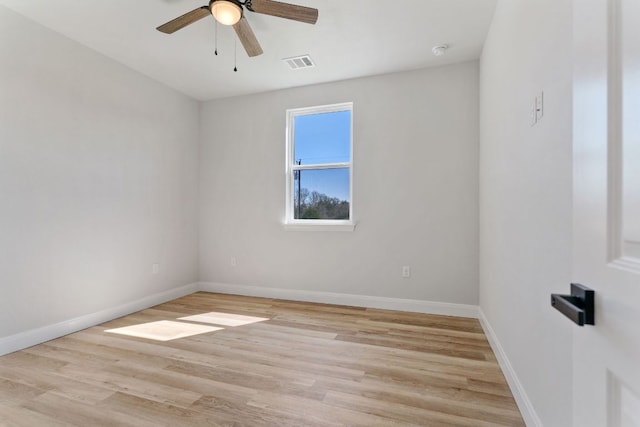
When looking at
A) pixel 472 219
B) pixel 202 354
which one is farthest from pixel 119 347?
pixel 472 219

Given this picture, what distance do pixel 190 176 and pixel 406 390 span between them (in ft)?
12.0

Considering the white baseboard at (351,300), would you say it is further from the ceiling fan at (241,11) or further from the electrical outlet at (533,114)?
the ceiling fan at (241,11)

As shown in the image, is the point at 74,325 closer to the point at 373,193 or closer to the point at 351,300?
the point at 351,300

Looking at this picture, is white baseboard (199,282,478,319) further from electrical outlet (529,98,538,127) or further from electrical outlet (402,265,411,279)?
electrical outlet (529,98,538,127)

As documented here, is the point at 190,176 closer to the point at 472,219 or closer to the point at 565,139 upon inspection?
the point at 472,219

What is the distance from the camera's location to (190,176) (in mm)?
4219

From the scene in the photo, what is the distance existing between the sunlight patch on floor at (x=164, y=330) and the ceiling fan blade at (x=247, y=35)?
2491 mm

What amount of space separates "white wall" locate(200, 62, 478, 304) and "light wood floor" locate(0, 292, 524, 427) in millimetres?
673

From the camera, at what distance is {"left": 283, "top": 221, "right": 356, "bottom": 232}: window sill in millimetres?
3605

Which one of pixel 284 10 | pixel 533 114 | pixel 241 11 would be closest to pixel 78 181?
pixel 241 11

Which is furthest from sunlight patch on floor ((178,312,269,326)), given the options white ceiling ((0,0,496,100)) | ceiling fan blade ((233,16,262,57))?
white ceiling ((0,0,496,100))

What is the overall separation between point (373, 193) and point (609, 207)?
300cm

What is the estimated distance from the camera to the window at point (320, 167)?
372 cm

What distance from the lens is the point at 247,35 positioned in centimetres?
226
